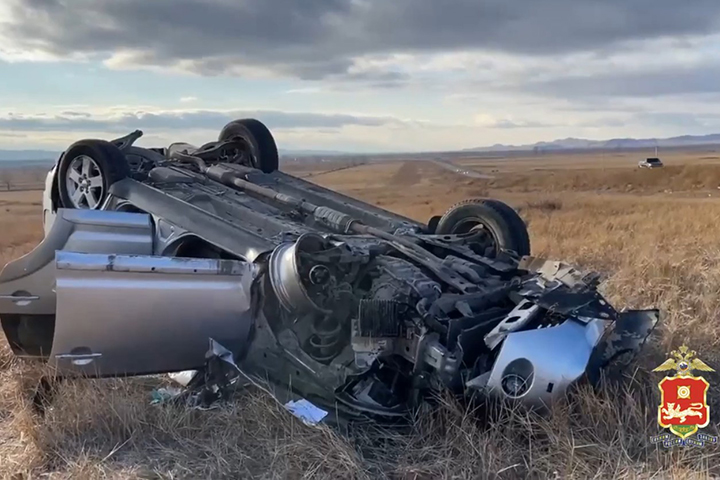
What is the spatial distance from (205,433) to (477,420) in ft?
4.87

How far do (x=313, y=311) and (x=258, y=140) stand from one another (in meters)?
3.20

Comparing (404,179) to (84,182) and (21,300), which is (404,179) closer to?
(84,182)

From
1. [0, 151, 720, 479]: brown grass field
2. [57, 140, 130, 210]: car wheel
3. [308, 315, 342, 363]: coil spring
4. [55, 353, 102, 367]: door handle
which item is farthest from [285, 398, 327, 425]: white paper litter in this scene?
[57, 140, 130, 210]: car wheel

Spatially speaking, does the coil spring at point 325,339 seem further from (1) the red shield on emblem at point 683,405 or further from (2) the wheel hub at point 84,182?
(2) the wheel hub at point 84,182

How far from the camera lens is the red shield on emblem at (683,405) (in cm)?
391

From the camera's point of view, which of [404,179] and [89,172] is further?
[404,179]

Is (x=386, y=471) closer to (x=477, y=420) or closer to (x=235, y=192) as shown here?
(x=477, y=420)

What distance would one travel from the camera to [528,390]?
12.4 ft

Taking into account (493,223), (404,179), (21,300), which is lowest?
(404,179)

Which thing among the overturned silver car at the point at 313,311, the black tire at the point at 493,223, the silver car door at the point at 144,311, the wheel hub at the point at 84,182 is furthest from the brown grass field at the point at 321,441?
the wheel hub at the point at 84,182

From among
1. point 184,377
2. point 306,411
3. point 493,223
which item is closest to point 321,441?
point 306,411

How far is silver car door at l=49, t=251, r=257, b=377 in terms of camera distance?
4.18m

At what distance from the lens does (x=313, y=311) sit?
4309 mm

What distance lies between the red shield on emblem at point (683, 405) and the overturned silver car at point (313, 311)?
0.31 metres
